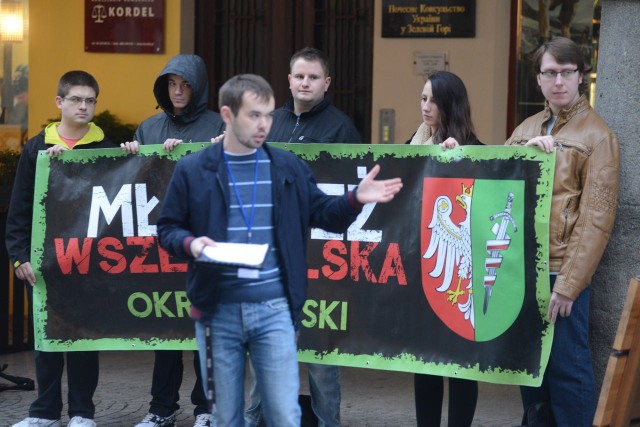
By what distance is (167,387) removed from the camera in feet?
22.0

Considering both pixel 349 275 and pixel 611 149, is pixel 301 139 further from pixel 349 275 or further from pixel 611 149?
pixel 611 149

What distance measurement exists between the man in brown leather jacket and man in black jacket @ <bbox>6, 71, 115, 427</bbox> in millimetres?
2507

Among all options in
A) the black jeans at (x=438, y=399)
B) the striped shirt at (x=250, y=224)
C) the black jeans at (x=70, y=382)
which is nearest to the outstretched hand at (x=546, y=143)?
the black jeans at (x=438, y=399)

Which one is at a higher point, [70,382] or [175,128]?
[175,128]

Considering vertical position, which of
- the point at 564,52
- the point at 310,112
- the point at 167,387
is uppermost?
the point at 564,52

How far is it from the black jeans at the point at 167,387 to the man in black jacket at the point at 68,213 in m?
0.35

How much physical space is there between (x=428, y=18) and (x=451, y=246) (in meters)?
3.73

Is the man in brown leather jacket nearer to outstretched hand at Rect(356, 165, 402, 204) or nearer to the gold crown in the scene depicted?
the gold crown

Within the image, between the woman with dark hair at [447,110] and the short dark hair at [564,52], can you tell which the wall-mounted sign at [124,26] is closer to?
the woman with dark hair at [447,110]

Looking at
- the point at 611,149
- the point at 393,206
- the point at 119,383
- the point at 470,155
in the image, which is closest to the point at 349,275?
the point at 393,206

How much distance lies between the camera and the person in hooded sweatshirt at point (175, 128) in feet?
21.5

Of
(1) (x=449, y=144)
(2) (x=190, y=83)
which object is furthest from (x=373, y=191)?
(2) (x=190, y=83)

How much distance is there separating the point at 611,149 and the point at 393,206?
1170 mm

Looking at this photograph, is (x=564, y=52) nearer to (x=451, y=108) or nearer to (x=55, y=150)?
(x=451, y=108)
